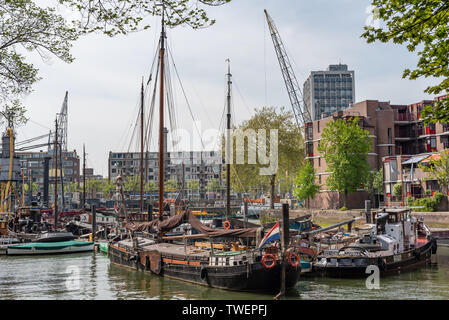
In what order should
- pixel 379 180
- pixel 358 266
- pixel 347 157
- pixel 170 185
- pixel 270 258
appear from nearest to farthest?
pixel 270 258
pixel 358 266
pixel 347 157
pixel 379 180
pixel 170 185

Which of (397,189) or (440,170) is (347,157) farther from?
(440,170)

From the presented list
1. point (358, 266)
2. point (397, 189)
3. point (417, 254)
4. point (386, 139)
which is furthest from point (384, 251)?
point (386, 139)

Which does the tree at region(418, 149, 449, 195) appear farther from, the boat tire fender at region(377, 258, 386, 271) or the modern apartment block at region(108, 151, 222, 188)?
the modern apartment block at region(108, 151, 222, 188)

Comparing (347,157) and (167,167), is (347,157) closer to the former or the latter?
(347,157)

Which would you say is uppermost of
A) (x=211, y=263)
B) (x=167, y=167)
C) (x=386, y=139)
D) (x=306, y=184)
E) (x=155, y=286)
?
(x=386, y=139)

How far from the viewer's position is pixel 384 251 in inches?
1245

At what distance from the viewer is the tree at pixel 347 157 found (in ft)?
227

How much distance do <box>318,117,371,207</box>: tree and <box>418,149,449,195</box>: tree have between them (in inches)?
381

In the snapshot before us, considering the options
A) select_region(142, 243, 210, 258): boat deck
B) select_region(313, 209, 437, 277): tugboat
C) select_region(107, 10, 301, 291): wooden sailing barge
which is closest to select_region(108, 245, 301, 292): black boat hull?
select_region(107, 10, 301, 291): wooden sailing barge

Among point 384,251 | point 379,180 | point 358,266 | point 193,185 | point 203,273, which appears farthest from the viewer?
point 193,185

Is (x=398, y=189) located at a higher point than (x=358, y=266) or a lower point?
higher

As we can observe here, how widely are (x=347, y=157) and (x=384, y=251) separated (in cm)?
3946

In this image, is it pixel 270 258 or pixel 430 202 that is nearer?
pixel 270 258

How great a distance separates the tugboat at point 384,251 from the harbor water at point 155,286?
782 millimetres
